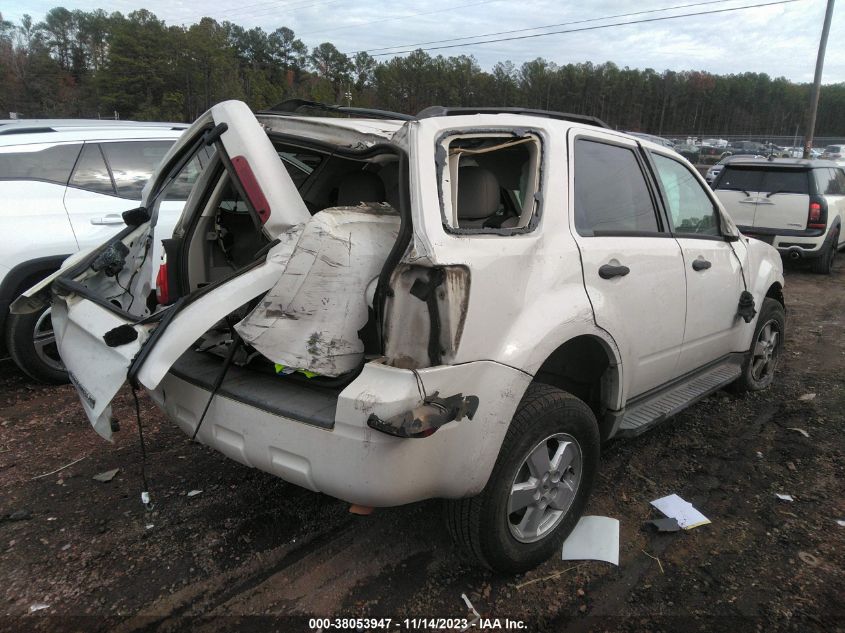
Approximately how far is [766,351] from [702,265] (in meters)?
1.73

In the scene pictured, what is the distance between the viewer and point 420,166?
2172mm

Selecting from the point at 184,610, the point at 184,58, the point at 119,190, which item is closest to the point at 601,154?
the point at 184,610

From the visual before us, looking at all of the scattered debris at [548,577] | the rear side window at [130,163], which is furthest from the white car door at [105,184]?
the scattered debris at [548,577]

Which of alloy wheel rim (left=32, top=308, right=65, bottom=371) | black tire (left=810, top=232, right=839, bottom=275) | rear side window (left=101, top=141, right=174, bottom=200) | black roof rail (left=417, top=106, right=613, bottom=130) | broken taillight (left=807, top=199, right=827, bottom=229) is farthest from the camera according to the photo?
black tire (left=810, top=232, right=839, bottom=275)

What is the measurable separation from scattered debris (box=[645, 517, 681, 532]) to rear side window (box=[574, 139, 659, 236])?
57.7 inches

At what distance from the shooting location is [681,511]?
316 cm

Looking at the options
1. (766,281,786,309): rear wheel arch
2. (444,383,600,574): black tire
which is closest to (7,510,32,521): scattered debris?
(444,383,600,574): black tire

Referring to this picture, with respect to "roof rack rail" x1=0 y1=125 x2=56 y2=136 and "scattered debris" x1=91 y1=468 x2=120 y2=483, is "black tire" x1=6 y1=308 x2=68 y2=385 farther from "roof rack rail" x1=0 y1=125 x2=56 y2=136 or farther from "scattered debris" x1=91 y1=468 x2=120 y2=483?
"scattered debris" x1=91 y1=468 x2=120 y2=483

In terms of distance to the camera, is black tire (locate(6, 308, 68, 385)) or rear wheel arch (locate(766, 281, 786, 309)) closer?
black tire (locate(6, 308, 68, 385))

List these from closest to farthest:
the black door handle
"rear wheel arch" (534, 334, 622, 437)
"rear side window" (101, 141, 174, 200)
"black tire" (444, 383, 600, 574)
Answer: "black tire" (444, 383, 600, 574) < the black door handle < "rear wheel arch" (534, 334, 622, 437) < "rear side window" (101, 141, 174, 200)

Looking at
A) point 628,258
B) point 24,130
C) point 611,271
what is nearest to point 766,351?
point 628,258

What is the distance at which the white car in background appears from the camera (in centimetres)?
430

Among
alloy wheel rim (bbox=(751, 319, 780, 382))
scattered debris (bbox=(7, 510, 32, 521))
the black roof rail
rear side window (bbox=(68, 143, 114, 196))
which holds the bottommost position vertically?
scattered debris (bbox=(7, 510, 32, 521))

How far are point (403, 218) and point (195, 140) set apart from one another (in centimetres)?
144
